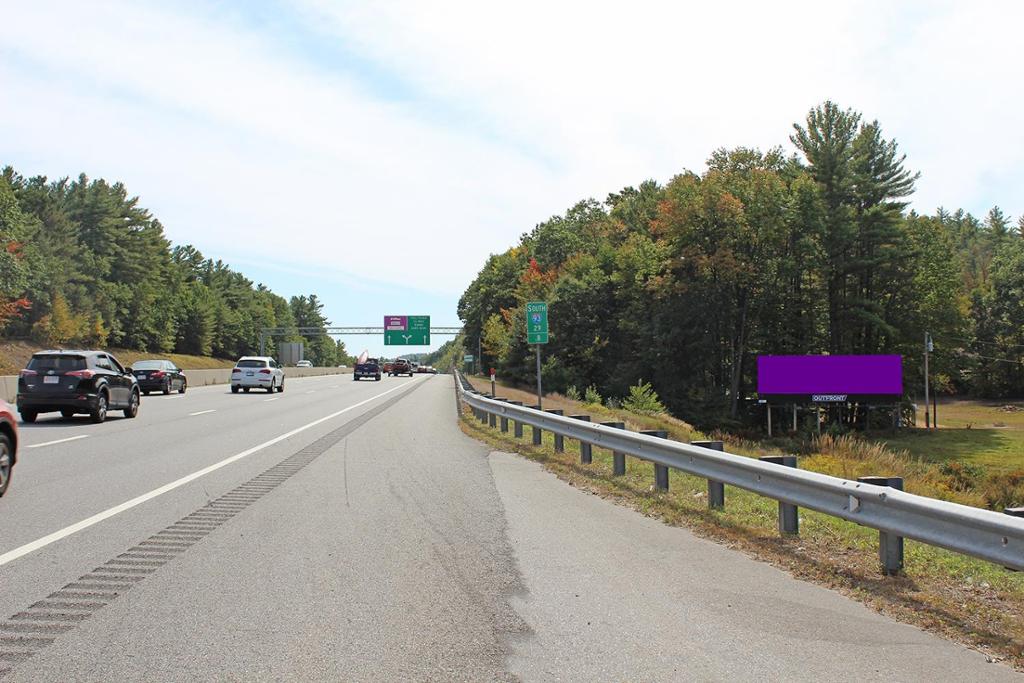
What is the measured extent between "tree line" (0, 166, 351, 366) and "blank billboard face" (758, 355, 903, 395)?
5932cm

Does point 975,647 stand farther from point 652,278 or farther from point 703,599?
point 652,278

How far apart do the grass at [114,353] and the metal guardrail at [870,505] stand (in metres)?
60.8

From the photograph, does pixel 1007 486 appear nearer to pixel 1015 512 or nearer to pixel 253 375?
pixel 1015 512

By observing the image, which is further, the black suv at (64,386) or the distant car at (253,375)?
the distant car at (253,375)

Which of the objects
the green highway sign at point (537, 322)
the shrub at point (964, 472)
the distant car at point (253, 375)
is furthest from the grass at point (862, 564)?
the distant car at point (253, 375)

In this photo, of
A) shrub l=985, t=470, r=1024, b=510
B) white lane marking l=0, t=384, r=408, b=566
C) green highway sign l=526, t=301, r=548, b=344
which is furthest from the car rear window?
shrub l=985, t=470, r=1024, b=510

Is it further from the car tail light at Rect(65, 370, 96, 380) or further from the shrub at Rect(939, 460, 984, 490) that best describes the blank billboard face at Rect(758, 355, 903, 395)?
the car tail light at Rect(65, 370, 96, 380)

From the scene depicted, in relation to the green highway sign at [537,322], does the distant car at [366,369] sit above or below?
below

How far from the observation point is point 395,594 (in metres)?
5.61

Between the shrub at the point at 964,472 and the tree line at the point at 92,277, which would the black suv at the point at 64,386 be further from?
the tree line at the point at 92,277

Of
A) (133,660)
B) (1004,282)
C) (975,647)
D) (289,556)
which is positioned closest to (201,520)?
(289,556)

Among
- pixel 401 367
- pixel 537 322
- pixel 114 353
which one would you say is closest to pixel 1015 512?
pixel 537 322

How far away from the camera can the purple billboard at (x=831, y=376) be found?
49.6 m

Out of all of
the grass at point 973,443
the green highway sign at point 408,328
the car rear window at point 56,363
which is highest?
the green highway sign at point 408,328
